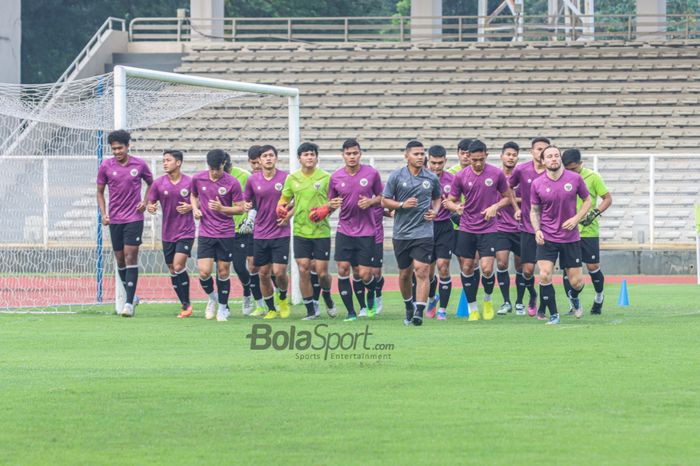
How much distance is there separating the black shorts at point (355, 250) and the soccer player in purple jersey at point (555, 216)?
1.94 metres

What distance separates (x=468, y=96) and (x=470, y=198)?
20485 mm

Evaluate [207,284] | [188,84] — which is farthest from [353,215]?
[188,84]

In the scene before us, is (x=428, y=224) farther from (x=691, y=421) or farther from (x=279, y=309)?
(x=691, y=421)

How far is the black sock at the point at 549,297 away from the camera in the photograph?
14.3 m

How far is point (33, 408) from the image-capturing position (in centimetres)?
838

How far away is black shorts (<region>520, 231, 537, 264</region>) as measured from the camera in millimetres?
15680

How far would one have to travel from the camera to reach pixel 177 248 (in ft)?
52.2

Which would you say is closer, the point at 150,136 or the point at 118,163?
the point at 118,163

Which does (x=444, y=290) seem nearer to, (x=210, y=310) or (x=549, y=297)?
(x=549, y=297)

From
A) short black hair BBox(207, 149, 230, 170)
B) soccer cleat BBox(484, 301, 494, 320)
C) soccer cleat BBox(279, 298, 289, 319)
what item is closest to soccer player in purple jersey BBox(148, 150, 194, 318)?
short black hair BBox(207, 149, 230, 170)

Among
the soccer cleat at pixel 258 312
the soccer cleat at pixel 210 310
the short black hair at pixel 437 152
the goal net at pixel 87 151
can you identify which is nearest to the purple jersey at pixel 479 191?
the short black hair at pixel 437 152

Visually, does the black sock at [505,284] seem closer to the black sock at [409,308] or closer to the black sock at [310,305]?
the black sock at [409,308]

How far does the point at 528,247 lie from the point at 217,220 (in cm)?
380

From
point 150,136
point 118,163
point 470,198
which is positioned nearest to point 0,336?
point 118,163
